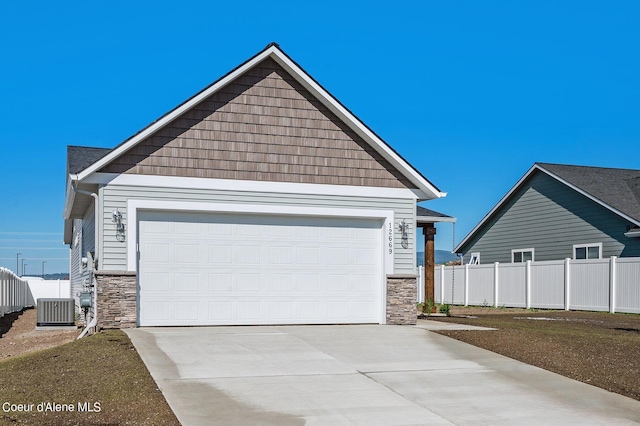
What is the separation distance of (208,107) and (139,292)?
4120 millimetres

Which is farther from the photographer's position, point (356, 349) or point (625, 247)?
point (625, 247)

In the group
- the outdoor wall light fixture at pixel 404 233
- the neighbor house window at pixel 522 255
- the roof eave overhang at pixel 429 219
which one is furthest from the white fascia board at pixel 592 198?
the outdoor wall light fixture at pixel 404 233

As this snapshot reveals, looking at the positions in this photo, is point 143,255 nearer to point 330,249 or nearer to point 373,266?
point 330,249

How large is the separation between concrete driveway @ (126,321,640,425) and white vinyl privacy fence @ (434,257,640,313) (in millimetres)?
12446

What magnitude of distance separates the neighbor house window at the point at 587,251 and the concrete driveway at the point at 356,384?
15619 millimetres

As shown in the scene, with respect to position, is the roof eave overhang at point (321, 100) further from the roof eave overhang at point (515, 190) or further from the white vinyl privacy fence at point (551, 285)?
the roof eave overhang at point (515, 190)

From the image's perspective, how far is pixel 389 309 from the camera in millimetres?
16359

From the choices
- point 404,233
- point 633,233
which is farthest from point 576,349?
point 633,233

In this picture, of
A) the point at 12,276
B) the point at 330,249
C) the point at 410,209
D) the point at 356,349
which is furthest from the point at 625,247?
the point at 12,276

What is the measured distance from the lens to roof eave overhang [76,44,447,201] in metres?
14.6

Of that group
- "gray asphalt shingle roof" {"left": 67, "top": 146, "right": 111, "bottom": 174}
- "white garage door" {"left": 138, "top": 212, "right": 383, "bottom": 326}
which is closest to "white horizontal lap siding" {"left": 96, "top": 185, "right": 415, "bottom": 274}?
"white garage door" {"left": 138, "top": 212, "right": 383, "bottom": 326}

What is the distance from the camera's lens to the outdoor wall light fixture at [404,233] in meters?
16.6

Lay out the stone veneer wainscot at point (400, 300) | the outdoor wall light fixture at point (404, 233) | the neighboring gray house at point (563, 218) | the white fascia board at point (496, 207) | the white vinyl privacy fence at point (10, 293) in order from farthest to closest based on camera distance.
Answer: the white fascia board at point (496, 207) → the neighboring gray house at point (563, 218) → the white vinyl privacy fence at point (10, 293) → the outdoor wall light fixture at point (404, 233) → the stone veneer wainscot at point (400, 300)

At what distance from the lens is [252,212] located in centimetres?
1550
